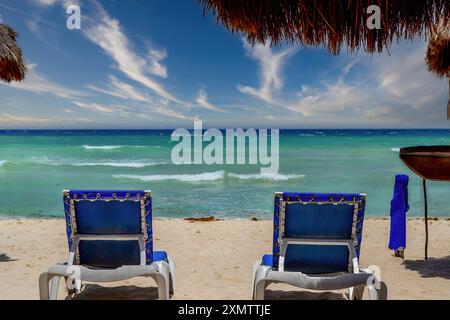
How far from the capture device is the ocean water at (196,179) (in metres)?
11.8

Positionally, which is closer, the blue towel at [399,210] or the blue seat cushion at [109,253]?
the blue seat cushion at [109,253]

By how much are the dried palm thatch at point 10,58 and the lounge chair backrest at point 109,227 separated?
2826 millimetres

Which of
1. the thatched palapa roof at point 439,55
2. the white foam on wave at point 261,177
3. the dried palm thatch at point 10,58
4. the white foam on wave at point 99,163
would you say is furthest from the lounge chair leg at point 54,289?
the white foam on wave at point 99,163

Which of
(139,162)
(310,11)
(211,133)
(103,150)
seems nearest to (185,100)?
(211,133)

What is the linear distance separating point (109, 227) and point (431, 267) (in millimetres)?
3432

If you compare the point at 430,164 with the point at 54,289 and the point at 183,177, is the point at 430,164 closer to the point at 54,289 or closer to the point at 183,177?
the point at 54,289

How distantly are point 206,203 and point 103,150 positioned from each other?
24.6m

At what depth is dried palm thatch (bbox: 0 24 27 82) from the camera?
497 cm

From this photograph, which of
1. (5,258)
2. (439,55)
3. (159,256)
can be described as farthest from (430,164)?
(5,258)

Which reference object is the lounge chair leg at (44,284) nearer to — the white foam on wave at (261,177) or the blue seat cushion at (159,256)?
the blue seat cushion at (159,256)

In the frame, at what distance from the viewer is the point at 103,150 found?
35.2 m

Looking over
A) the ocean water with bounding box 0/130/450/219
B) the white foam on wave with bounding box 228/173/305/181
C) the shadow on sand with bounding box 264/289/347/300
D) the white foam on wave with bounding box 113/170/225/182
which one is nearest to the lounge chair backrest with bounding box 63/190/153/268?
the shadow on sand with bounding box 264/289/347/300

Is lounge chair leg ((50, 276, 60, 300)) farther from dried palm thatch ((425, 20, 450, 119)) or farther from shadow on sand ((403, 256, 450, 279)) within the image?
dried palm thatch ((425, 20, 450, 119))

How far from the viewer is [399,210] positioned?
477cm
